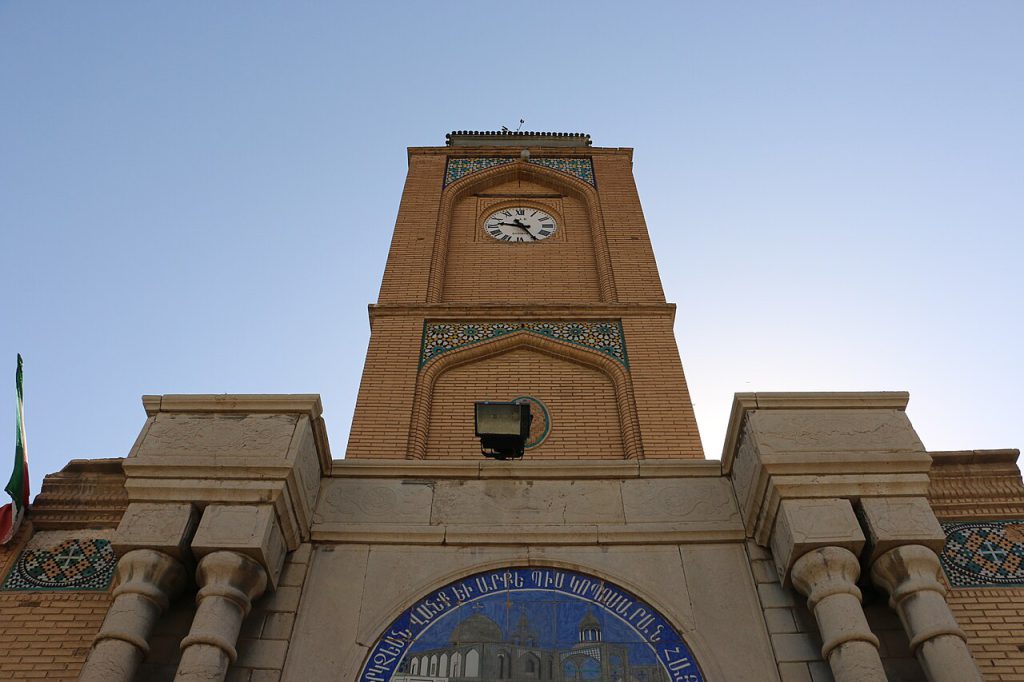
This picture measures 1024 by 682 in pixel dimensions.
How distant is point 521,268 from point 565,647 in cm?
665

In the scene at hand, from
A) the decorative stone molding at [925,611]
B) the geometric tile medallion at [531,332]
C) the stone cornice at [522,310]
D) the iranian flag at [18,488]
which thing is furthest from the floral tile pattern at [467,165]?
the decorative stone molding at [925,611]

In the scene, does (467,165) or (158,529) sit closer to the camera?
(158,529)

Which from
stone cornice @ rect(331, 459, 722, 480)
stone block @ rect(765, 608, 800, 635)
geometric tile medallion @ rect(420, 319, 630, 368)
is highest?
geometric tile medallion @ rect(420, 319, 630, 368)

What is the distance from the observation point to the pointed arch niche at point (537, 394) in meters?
8.78

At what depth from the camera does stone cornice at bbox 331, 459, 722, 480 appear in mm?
6199

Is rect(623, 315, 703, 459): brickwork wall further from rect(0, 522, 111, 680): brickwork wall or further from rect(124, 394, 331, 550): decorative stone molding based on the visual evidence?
rect(0, 522, 111, 680): brickwork wall

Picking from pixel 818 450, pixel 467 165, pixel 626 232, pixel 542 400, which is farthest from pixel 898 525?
pixel 467 165

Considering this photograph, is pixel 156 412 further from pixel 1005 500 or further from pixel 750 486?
pixel 1005 500

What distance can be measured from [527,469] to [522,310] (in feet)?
13.5

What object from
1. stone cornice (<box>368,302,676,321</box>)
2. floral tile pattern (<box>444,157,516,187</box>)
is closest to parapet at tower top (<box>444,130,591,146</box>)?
floral tile pattern (<box>444,157,516,187</box>)

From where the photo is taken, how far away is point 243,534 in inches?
207

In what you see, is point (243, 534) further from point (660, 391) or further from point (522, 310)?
point (522, 310)

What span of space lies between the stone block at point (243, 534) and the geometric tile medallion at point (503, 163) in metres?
8.44

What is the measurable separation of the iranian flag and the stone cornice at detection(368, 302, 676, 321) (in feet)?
13.0
